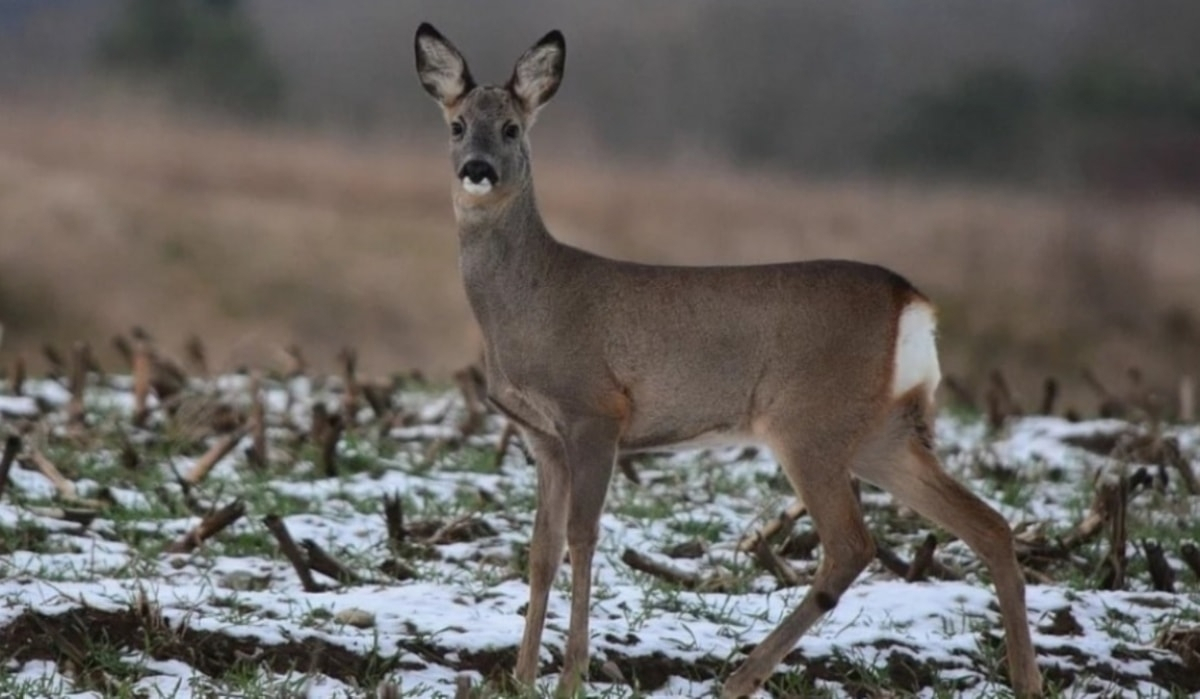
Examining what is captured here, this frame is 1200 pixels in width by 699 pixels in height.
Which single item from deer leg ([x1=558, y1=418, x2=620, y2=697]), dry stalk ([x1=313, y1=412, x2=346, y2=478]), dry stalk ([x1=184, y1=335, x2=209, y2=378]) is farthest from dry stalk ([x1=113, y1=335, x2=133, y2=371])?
deer leg ([x1=558, y1=418, x2=620, y2=697])

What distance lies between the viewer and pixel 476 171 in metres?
6.44

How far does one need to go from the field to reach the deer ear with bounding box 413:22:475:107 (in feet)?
5.27

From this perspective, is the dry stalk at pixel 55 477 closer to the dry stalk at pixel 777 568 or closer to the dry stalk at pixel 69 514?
the dry stalk at pixel 69 514

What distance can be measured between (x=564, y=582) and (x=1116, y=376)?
8.61 meters

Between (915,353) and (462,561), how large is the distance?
2167 mm

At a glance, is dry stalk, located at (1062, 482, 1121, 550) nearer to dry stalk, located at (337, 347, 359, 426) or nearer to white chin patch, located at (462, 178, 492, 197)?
white chin patch, located at (462, 178, 492, 197)

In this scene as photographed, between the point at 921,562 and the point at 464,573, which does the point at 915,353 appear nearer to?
the point at 921,562

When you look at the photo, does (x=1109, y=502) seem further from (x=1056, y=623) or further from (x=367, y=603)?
(x=367, y=603)

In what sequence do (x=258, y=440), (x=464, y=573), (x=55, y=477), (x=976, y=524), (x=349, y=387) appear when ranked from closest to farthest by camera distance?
1. (x=976, y=524)
2. (x=464, y=573)
3. (x=55, y=477)
4. (x=258, y=440)
5. (x=349, y=387)

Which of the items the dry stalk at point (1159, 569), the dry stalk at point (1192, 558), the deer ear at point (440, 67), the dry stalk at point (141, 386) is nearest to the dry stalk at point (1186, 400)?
the dry stalk at point (1192, 558)

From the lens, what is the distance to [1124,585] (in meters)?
7.57

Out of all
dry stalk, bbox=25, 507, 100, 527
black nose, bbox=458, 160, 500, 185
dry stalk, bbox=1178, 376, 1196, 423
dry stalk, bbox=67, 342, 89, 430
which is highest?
black nose, bbox=458, 160, 500, 185

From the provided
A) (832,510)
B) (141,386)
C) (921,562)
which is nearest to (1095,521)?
(921,562)

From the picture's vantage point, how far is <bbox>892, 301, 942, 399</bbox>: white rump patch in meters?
6.59
